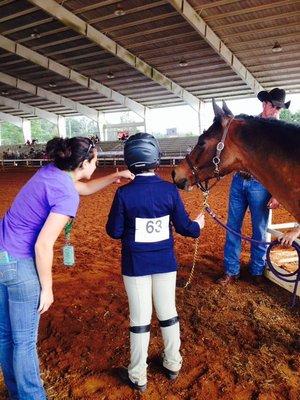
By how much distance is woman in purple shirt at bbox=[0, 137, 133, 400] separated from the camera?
1860mm

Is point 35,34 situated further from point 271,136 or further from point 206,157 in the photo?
point 271,136

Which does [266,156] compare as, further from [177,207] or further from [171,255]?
[171,255]

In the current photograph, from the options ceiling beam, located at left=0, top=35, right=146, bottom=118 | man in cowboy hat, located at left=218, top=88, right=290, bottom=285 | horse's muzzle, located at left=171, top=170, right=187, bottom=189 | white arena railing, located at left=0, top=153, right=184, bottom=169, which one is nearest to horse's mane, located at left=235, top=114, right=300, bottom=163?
horse's muzzle, located at left=171, top=170, right=187, bottom=189

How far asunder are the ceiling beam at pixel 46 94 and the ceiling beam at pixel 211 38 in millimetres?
17261

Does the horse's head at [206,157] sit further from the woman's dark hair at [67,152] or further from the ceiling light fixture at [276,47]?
the ceiling light fixture at [276,47]

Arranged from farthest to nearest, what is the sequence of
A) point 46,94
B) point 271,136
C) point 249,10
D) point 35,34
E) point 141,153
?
point 46,94
point 35,34
point 249,10
point 271,136
point 141,153

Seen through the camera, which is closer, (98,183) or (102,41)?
(98,183)

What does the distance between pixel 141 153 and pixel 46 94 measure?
3129 cm

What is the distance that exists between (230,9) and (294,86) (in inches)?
496

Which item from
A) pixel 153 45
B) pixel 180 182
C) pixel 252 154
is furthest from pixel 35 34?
pixel 252 154

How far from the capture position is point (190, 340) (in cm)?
309

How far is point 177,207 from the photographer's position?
7.58ft

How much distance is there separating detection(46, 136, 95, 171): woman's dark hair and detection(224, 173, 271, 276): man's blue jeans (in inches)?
94.8

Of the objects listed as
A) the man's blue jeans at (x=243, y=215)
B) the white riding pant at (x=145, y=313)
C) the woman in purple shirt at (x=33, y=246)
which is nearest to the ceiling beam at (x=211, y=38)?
the man's blue jeans at (x=243, y=215)
